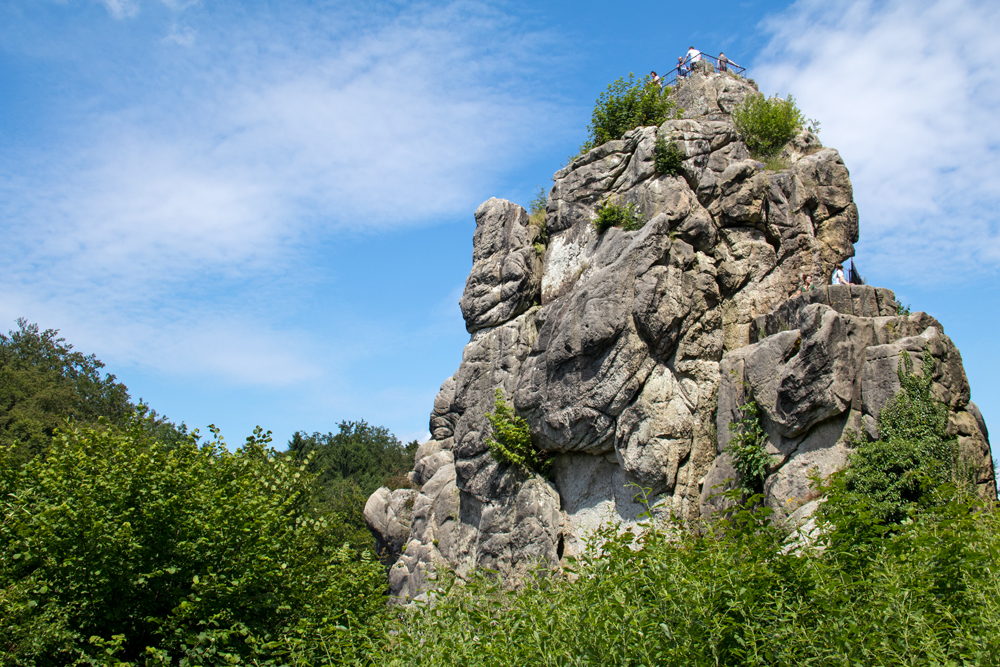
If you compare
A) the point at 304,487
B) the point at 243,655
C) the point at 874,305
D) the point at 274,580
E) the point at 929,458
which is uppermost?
the point at 874,305

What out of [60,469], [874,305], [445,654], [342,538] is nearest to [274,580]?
[60,469]

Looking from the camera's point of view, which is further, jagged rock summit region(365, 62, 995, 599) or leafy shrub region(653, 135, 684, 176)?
leafy shrub region(653, 135, 684, 176)

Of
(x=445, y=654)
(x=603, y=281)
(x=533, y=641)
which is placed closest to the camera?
(x=533, y=641)

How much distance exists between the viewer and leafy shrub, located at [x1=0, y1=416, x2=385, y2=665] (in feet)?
29.8

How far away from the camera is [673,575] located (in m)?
6.53

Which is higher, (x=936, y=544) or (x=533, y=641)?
(x=936, y=544)

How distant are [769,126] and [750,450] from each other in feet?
40.8

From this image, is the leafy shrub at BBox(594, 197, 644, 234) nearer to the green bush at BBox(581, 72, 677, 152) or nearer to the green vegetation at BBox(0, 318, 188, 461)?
the green bush at BBox(581, 72, 677, 152)

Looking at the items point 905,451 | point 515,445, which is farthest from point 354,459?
point 905,451

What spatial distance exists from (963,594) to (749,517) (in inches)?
93.9

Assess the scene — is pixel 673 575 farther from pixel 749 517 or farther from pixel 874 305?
pixel 874 305

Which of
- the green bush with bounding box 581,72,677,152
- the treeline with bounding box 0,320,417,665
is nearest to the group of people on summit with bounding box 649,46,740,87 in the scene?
the green bush with bounding box 581,72,677,152

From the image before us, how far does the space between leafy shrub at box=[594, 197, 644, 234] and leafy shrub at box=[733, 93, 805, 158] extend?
549 centimetres

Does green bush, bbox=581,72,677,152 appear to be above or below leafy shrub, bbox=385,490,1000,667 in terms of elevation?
above
